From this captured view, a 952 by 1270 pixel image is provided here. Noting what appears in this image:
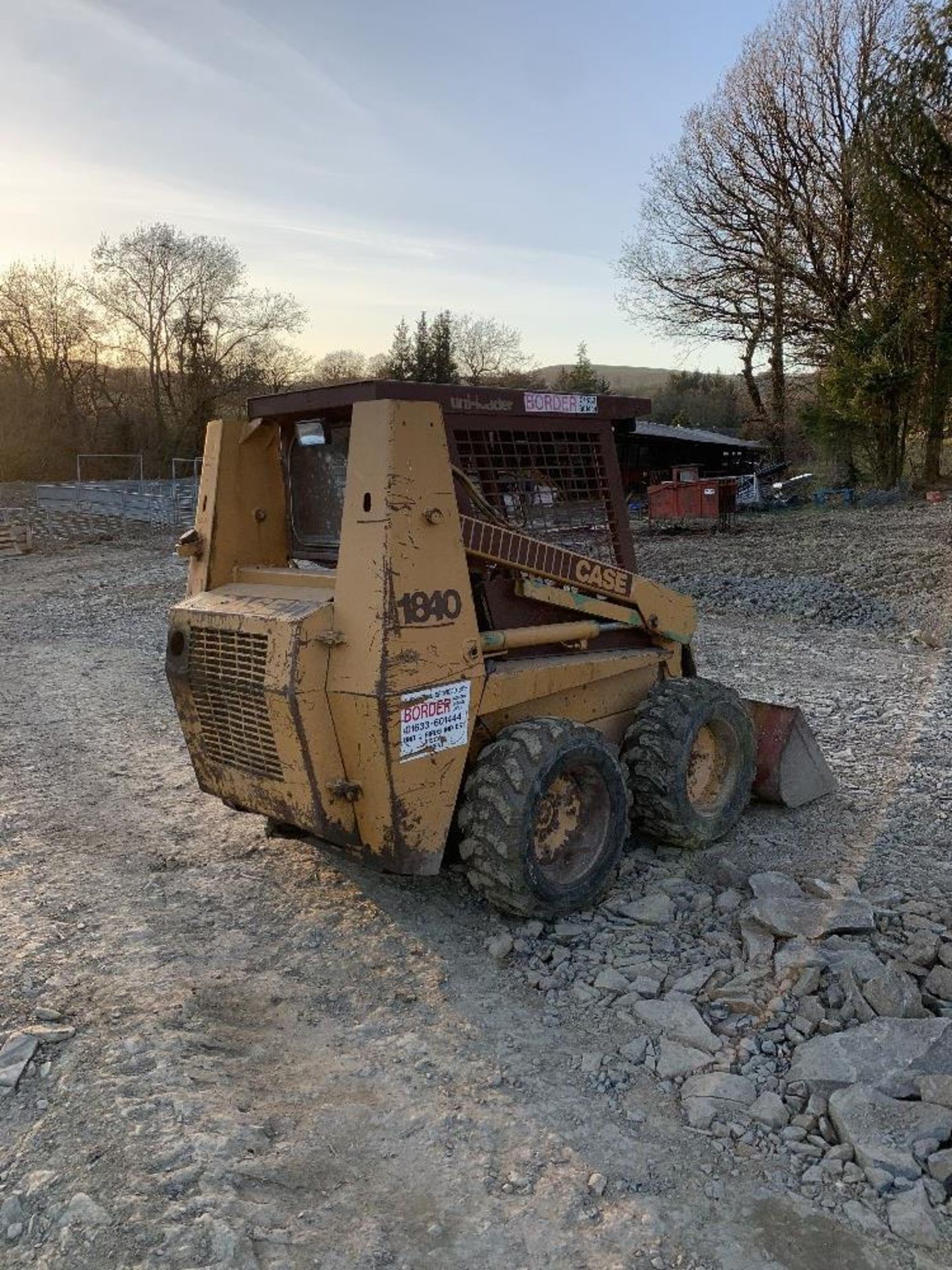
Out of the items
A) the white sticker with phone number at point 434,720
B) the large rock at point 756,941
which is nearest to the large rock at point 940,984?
the large rock at point 756,941

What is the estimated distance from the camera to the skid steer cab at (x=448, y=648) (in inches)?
149

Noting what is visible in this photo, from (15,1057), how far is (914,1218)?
9.29ft

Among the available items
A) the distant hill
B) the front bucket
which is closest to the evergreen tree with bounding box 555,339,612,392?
the distant hill

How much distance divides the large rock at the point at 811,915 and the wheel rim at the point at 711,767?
2.96ft

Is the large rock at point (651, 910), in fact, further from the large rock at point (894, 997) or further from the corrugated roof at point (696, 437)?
the corrugated roof at point (696, 437)

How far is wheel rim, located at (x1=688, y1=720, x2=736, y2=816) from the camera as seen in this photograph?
199 inches

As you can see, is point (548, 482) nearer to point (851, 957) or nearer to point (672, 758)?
point (672, 758)

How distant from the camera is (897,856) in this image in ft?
16.1

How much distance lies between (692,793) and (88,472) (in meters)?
35.3

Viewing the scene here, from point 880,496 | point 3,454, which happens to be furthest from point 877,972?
point 3,454

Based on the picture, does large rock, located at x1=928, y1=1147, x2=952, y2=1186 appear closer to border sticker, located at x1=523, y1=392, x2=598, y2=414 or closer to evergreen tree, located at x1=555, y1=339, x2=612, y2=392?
border sticker, located at x1=523, y1=392, x2=598, y2=414

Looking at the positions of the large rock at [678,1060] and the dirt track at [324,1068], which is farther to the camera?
the large rock at [678,1060]

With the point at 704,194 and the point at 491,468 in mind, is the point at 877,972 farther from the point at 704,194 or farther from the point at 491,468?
the point at 704,194

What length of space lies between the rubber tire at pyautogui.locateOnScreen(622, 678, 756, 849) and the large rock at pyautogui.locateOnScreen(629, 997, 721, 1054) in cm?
118
